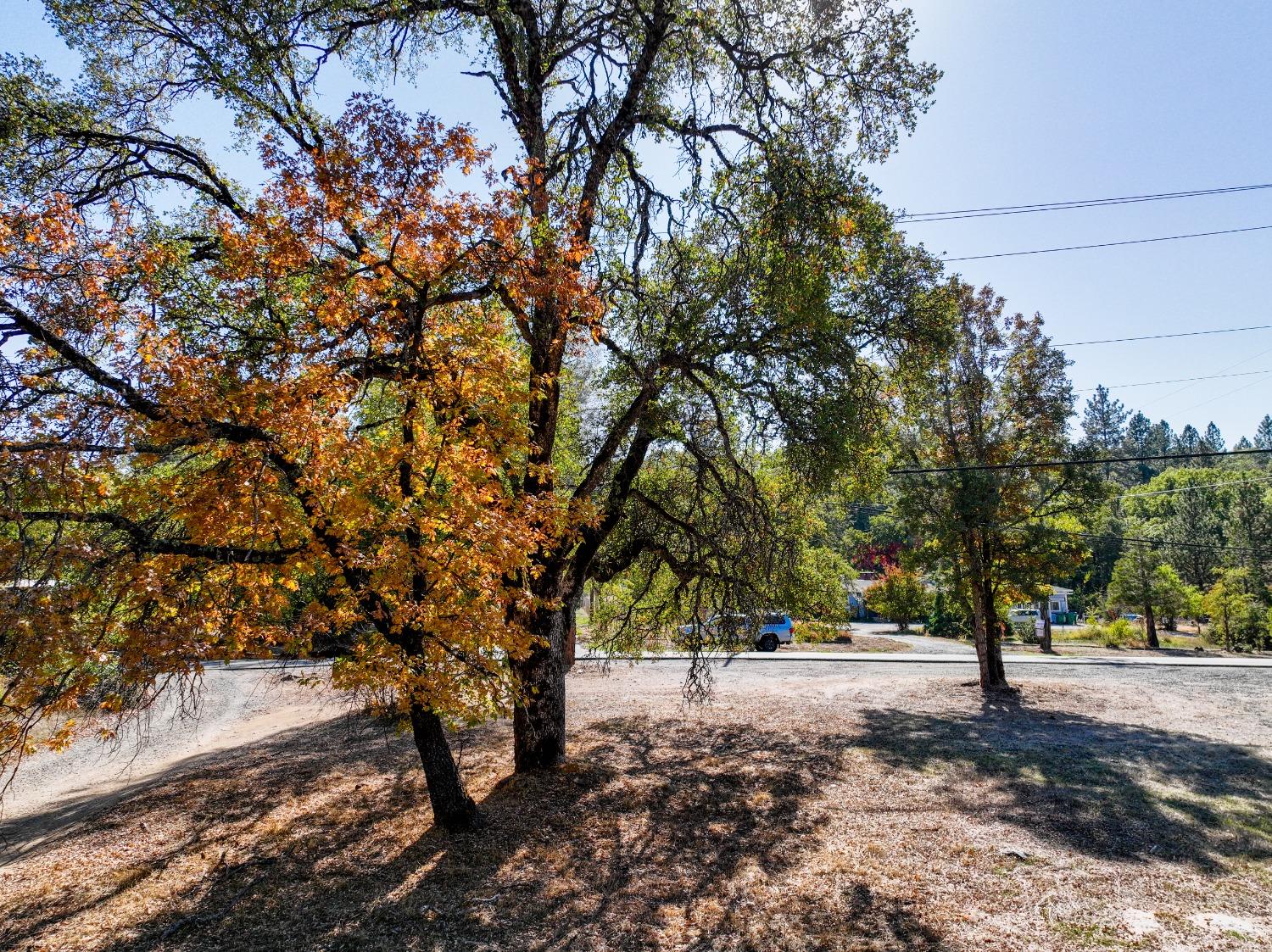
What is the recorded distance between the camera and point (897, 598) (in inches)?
1427

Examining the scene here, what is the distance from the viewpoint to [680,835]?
24.2ft

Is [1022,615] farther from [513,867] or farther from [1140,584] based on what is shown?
[513,867]

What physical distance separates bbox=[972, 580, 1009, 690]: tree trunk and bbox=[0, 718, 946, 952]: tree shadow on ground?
25.7 ft

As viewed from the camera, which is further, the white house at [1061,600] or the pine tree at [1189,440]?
the pine tree at [1189,440]

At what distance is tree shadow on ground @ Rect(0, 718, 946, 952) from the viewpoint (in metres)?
5.28

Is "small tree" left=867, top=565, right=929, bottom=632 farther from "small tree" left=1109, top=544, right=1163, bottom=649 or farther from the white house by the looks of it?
the white house

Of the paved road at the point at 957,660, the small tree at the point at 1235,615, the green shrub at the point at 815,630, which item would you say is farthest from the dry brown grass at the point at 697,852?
the small tree at the point at 1235,615

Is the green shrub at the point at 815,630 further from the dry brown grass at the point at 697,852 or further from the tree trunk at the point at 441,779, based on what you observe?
the tree trunk at the point at 441,779

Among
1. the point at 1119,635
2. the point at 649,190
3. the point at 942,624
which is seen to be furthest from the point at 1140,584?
the point at 649,190

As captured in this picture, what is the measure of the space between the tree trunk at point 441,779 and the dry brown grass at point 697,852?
0.18 meters

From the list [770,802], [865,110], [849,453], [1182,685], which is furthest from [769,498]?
[1182,685]

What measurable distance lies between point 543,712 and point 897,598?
31.1 m

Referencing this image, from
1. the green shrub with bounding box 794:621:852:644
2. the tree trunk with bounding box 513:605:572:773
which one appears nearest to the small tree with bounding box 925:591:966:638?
the green shrub with bounding box 794:621:852:644

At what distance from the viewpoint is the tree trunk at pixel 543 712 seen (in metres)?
9.12
